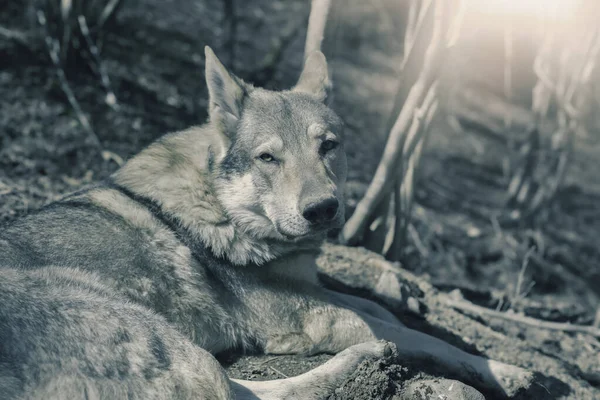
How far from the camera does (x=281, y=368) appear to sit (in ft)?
12.1

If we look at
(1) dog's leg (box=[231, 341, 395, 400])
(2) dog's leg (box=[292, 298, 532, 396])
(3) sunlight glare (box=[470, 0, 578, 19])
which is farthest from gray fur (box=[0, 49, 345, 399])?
(3) sunlight glare (box=[470, 0, 578, 19])

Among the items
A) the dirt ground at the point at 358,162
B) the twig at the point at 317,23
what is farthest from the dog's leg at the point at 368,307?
the twig at the point at 317,23

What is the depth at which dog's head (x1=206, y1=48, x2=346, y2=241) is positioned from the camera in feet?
12.0

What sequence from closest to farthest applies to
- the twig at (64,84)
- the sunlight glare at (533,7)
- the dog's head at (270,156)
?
the dog's head at (270,156)
the twig at (64,84)
the sunlight glare at (533,7)

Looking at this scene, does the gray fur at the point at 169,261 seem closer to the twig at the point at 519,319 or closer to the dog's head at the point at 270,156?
the dog's head at the point at 270,156

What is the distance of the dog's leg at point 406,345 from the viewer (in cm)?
379

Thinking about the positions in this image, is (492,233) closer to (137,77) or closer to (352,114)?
(352,114)

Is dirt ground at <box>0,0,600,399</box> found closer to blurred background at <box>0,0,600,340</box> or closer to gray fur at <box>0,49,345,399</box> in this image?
blurred background at <box>0,0,600,340</box>

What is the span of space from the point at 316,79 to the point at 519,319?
2.45 meters

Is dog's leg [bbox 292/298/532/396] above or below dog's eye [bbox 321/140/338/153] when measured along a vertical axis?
below

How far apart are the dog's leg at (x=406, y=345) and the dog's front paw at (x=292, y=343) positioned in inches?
1.0

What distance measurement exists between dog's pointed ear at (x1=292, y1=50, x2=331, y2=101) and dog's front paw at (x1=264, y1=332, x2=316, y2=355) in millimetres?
1661

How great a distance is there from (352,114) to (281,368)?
6679 millimetres

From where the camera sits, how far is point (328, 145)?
3.98 metres
